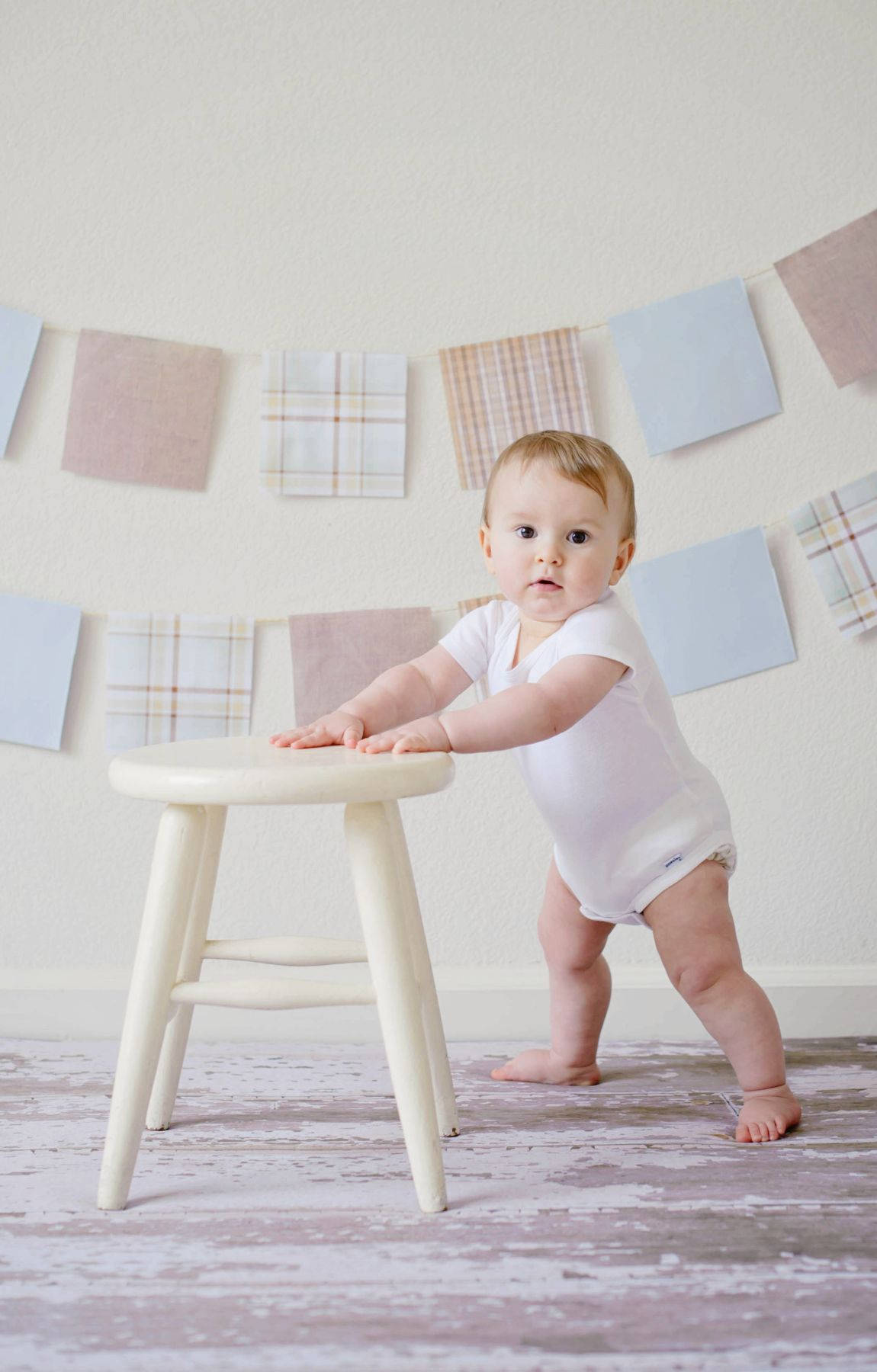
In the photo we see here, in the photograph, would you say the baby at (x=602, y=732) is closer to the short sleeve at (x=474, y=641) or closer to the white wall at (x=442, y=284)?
Result: the short sleeve at (x=474, y=641)

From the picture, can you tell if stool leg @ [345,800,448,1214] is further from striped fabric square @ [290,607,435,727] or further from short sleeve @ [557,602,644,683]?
striped fabric square @ [290,607,435,727]

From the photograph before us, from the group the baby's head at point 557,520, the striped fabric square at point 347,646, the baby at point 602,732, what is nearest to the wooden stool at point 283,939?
the baby at point 602,732

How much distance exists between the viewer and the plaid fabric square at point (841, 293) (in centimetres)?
139

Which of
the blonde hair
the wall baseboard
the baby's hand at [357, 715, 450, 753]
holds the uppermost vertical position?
the blonde hair

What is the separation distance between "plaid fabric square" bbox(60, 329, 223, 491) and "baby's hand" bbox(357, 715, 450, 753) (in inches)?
24.3

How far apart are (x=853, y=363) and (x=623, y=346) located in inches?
10.5

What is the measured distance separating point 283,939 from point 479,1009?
1.72 ft

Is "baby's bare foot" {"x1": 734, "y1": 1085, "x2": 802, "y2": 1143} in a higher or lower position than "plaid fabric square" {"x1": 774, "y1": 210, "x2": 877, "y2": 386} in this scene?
lower

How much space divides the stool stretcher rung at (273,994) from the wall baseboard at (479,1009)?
1.71 feet

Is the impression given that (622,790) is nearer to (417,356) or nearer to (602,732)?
(602,732)

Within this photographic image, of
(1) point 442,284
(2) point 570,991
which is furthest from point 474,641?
(1) point 442,284

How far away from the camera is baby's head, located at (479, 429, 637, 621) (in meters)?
1.08

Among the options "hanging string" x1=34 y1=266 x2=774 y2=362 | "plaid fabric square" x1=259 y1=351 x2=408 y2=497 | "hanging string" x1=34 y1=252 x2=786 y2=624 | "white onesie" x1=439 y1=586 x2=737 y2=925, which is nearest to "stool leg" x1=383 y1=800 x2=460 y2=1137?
"white onesie" x1=439 y1=586 x2=737 y2=925

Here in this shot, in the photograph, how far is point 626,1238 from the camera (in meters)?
0.91
